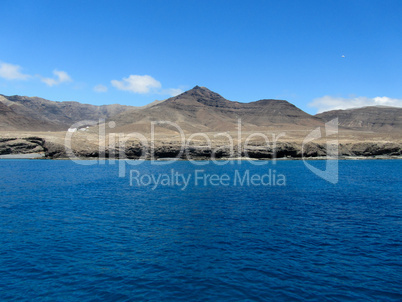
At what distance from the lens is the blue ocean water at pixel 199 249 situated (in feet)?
41.7

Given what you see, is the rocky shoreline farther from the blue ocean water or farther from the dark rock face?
the blue ocean water

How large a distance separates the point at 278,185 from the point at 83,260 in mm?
32516

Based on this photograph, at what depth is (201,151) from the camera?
9581 centimetres

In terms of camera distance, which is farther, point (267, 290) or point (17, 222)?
point (17, 222)

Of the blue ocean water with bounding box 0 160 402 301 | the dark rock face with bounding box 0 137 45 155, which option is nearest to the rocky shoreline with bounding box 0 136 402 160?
the dark rock face with bounding box 0 137 45 155

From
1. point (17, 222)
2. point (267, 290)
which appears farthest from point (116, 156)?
point (267, 290)

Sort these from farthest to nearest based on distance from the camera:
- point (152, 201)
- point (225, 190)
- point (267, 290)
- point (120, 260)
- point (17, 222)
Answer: point (225, 190) < point (152, 201) < point (17, 222) < point (120, 260) < point (267, 290)

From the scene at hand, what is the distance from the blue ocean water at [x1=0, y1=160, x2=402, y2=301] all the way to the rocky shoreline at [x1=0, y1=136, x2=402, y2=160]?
6398 centimetres

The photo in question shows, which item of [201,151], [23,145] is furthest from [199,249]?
[23,145]

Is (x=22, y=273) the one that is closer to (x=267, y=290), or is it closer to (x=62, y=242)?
(x=62, y=242)

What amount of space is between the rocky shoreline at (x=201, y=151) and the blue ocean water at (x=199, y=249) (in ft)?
210

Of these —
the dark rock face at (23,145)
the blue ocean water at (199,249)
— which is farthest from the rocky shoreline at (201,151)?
the blue ocean water at (199,249)

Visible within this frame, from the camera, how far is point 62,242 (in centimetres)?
1823

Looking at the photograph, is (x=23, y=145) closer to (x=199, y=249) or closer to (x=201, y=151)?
(x=201, y=151)
